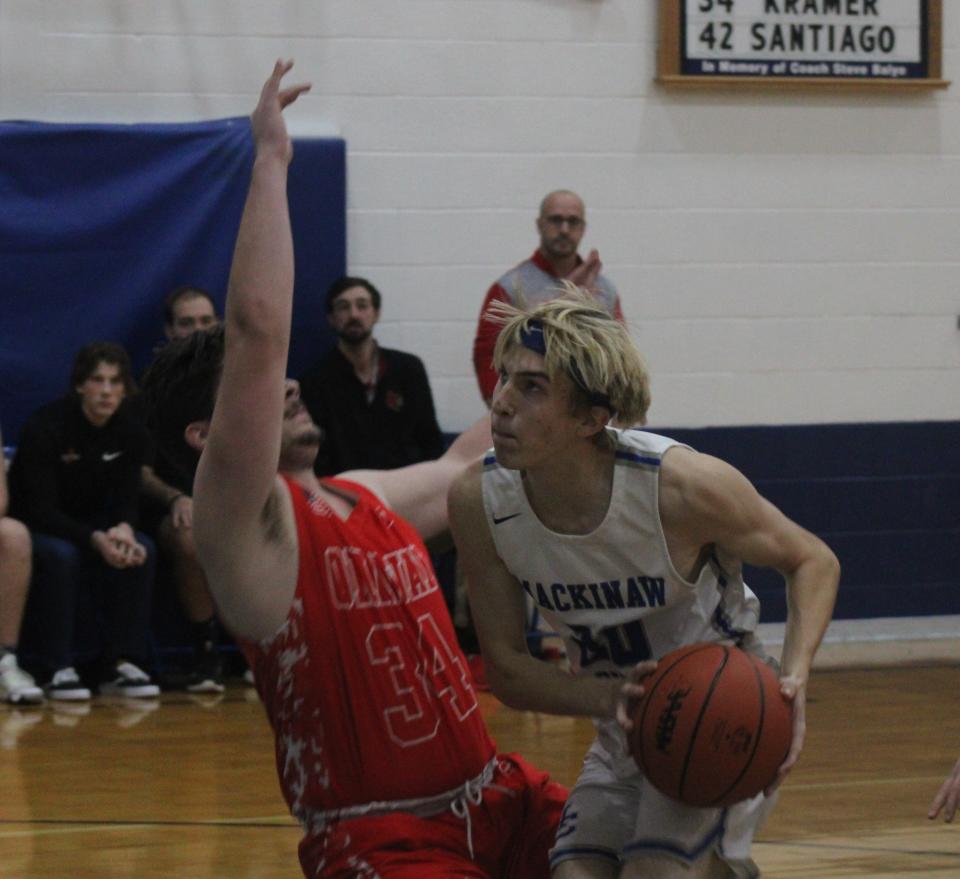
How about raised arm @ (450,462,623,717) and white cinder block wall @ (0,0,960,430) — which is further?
white cinder block wall @ (0,0,960,430)

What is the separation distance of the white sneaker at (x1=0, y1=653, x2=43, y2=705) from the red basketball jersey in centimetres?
385

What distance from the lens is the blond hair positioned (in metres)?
2.95

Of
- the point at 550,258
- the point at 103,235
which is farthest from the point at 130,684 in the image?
the point at 550,258

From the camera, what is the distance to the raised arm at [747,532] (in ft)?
9.64

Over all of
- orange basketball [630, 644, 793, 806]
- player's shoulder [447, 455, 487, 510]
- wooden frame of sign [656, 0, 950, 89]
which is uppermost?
wooden frame of sign [656, 0, 950, 89]

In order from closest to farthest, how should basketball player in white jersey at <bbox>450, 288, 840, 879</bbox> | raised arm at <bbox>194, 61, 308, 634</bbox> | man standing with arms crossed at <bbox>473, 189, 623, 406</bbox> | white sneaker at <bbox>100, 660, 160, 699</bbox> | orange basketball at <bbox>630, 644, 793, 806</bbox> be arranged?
raised arm at <bbox>194, 61, 308, 634</bbox>, orange basketball at <bbox>630, 644, 793, 806</bbox>, basketball player in white jersey at <bbox>450, 288, 840, 879</bbox>, white sneaker at <bbox>100, 660, 160, 699</bbox>, man standing with arms crossed at <bbox>473, 189, 623, 406</bbox>

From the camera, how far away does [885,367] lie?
8.33 meters

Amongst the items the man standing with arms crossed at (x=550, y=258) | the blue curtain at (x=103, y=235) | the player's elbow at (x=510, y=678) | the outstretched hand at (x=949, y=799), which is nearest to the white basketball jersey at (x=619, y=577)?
the player's elbow at (x=510, y=678)

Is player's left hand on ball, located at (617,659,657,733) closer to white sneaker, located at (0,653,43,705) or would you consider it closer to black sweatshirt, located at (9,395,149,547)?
white sneaker, located at (0,653,43,705)

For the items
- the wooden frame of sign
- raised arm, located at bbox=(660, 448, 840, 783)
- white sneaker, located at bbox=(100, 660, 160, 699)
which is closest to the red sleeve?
the wooden frame of sign

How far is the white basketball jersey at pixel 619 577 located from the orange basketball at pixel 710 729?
0.22 meters

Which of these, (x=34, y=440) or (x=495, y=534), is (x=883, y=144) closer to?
(x=34, y=440)

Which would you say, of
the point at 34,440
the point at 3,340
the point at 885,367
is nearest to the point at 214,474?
the point at 34,440

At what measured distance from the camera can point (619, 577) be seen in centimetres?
300
